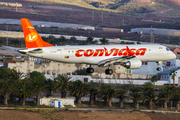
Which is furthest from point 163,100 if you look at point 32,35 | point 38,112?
point 32,35

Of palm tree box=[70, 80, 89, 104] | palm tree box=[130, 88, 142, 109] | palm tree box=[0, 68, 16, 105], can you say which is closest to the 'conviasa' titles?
palm tree box=[0, 68, 16, 105]

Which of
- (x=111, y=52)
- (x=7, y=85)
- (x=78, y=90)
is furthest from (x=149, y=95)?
(x=111, y=52)

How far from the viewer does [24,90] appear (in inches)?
4126

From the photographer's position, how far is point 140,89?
Result: 117062 mm

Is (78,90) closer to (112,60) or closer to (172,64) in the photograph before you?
(112,60)

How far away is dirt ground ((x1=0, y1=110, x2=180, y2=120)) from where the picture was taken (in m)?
98.0

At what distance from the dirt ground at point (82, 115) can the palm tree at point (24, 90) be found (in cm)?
539

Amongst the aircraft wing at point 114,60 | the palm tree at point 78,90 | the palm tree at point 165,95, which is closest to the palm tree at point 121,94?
the palm tree at point 78,90

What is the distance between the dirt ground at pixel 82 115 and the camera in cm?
9800

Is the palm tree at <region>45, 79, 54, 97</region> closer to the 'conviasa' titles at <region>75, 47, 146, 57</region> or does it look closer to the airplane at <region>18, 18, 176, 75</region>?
the airplane at <region>18, 18, 176, 75</region>

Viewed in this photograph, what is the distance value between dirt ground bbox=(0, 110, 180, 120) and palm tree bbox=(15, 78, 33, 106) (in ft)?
17.7

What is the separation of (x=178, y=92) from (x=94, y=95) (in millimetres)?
27399

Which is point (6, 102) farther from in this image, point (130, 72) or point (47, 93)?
point (130, 72)

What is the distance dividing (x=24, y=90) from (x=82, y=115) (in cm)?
1846
